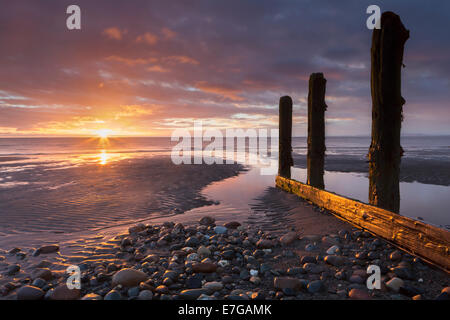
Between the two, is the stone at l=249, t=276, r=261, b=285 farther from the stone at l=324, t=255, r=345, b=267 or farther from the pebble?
the pebble

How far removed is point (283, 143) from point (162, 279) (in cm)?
749

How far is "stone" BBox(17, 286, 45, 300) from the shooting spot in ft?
9.21

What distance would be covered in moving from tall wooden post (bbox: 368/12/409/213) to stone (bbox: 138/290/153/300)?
14.0 feet

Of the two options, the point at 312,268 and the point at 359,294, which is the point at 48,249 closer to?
the point at 312,268

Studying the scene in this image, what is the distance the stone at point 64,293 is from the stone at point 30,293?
157 mm

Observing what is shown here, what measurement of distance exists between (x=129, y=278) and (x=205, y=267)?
963mm

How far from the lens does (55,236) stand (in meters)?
5.23

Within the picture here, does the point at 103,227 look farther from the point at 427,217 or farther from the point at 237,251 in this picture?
the point at 427,217

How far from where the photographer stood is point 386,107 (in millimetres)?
4387

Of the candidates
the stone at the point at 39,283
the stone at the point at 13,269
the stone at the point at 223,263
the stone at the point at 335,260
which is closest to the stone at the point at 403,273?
the stone at the point at 335,260

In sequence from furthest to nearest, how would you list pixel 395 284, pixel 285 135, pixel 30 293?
pixel 285 135, pixel 30 293, pixel 395 284

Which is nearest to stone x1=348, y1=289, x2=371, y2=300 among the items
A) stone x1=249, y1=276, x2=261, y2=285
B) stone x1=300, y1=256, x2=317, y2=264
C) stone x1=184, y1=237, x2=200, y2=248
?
stone x1=300, y1=256, x2=317, y2=264

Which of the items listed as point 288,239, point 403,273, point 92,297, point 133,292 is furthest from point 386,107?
point 92,297

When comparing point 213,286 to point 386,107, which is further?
point 386,107
